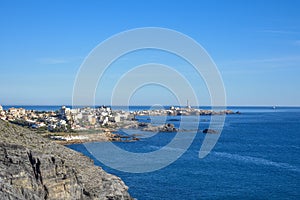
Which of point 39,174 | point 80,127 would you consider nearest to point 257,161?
point 39,174

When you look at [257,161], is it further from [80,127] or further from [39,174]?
[80,127]

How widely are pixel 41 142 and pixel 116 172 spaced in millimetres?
12906

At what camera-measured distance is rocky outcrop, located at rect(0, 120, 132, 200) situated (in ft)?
45.2

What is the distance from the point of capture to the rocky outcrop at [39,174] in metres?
13.8

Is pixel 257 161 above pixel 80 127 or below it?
below

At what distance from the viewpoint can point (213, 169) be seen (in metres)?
32.6

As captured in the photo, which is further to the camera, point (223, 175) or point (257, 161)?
point (257, 161)

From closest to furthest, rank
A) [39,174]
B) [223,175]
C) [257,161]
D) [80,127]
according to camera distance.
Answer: [39,174] → [223,175] → [257,161] → [80,127]

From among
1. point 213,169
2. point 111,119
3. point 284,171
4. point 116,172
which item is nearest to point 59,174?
point 116,172

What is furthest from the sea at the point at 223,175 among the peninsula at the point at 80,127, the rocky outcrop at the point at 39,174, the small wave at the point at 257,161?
the peninsula at the point at 80,127

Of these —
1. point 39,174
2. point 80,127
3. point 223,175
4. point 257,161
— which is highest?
point 39,174

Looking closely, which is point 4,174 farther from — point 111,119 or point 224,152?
point 111,119

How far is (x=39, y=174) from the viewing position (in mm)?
14828

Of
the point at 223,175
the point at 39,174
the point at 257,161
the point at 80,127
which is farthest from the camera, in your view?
the point at 80,127
